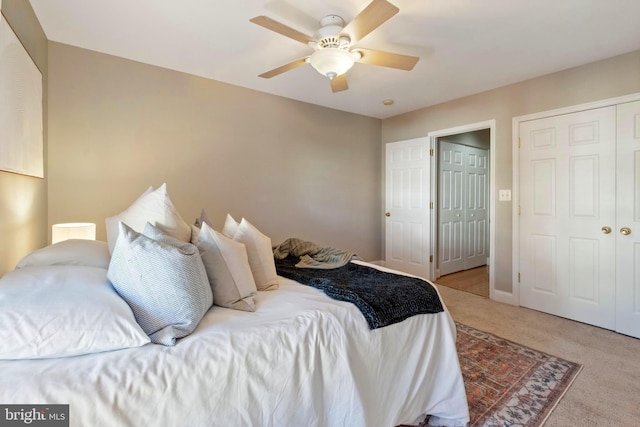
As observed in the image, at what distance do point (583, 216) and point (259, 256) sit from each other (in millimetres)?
3047

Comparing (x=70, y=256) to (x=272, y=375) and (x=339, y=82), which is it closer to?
(x=272, y=375)

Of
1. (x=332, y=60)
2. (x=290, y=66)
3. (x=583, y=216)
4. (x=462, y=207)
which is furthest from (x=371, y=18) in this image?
(x=462, y=207)

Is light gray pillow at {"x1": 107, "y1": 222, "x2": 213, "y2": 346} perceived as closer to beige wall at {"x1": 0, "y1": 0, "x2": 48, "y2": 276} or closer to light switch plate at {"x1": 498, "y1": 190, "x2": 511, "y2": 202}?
beige wall at {"x1": 0, "y1": 0, "x2": 48, "y2": 276}

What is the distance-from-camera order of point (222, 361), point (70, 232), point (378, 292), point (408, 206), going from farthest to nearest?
point (408, 206) → point (70, 232) → point (378, 292) → point (222, 361)

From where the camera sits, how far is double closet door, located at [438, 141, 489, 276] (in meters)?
4.48

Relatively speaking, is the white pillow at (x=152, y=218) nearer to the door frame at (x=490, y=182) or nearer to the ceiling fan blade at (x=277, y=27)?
the ceiling fan blade at (x=277, y=27)

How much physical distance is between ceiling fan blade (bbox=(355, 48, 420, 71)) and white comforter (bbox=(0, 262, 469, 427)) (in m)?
1.70

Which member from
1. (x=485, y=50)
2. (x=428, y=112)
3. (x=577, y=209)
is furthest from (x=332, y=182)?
(x=577, y=209)

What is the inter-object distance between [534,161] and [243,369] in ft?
11.3

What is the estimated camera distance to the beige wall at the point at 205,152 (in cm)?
256

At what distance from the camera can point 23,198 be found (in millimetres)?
1869

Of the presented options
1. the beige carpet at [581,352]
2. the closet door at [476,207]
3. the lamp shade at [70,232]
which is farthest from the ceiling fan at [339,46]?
the closet door at [476,207]

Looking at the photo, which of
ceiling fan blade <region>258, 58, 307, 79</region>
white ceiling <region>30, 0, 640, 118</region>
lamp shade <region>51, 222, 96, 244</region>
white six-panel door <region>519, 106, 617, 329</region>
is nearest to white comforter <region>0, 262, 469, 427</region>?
lamp shade <region>51, 222, 96, 244</region>

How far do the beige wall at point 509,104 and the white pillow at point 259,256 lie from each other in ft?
9.34
